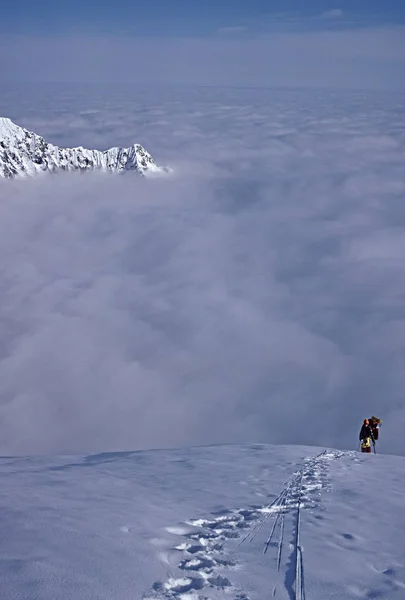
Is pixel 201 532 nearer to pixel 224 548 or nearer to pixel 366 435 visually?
pixel 224 548

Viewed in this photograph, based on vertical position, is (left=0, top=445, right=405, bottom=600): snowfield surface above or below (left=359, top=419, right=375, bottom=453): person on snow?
below

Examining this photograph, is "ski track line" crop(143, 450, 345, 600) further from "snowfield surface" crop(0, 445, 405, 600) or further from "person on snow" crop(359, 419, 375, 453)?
"person on snow" crop(359, 419, 375, 453)

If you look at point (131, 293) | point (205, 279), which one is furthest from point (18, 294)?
point (205, 279)

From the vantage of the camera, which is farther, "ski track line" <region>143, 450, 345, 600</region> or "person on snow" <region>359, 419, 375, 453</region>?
"person on snow" <region>359, 419, 375, 453</region>

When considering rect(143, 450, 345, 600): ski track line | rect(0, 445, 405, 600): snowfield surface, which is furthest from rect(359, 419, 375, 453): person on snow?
rect(143, 450, 345, 600): ski track line

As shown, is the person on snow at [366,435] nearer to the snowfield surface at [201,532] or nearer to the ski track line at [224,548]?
the snowfield surface at [201,532]

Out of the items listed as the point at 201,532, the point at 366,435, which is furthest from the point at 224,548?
the point at 366,435
